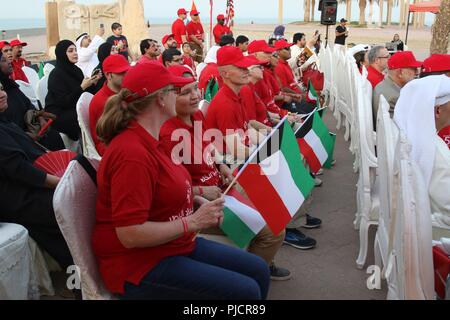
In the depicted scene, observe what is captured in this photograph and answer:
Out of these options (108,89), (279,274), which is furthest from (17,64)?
(279,274)

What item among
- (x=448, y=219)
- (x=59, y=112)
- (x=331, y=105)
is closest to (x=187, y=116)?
(x=448, y=219)

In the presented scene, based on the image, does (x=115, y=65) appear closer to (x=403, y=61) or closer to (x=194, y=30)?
(x=403, y=61)

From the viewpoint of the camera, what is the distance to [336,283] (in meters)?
3.49

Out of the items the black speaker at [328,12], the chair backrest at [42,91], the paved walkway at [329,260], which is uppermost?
the black speaker at [328,12]

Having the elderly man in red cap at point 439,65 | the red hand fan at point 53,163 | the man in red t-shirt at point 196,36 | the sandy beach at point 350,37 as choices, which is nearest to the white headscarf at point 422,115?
the elderly man in red cap at point 439,65

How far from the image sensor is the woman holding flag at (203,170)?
9.14ft

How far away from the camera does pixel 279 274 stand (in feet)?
11.6

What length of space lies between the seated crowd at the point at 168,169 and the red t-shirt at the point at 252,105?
1 cm

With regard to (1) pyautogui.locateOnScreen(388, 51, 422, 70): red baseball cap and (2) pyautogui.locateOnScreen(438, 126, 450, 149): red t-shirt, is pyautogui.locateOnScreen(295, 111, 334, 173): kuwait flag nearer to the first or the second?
(2) pyautogui.locateOnScreen(438, 126, 450, 149): red t-shirt

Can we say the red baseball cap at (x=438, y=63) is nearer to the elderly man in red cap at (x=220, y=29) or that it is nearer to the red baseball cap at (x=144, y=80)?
the red baseball cap at (x=144, y=80)

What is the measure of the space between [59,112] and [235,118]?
8.32 ft

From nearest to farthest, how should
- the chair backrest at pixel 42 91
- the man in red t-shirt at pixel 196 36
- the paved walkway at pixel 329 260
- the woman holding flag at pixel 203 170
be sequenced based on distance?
the woman holding flag at pixel 203 170 → the paved walkway at pixel 329 260 → the chair backrest at pixel 42 91 → the man in red t-shirt at pixel 196 36

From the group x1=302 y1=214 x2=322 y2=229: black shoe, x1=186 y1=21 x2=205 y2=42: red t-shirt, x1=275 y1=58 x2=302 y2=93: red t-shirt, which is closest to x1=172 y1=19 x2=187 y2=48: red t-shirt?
x1=186 y1=21 x2=205 y2=42: red t-shirt

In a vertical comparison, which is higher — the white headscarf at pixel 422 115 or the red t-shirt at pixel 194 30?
the red t-shirt at pixel 194 30
